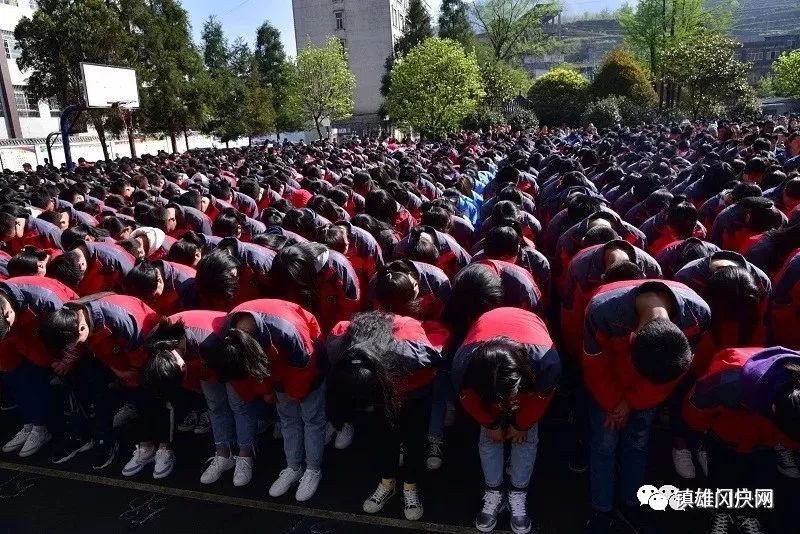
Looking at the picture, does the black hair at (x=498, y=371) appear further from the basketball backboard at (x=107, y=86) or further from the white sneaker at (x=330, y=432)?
the basketball backboard at (x=107, y=86)

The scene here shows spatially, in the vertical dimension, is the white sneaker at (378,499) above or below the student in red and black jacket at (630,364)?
below

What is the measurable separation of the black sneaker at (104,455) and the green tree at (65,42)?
16696 millimetres

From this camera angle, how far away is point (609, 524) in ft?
9.24

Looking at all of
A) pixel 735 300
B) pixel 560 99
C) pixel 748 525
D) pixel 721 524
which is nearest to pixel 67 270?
pixel 735 300

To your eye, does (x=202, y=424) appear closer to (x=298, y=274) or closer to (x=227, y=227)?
(x=298, y=274)

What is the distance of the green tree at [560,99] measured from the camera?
26.7 metres

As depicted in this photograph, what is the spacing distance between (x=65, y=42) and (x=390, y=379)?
18.5 m

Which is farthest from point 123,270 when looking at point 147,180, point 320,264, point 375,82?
point 375,82

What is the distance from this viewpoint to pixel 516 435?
270 centimetres

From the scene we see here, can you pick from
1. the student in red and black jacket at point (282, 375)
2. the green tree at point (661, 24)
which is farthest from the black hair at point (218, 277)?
the green tree at point (661, 24)

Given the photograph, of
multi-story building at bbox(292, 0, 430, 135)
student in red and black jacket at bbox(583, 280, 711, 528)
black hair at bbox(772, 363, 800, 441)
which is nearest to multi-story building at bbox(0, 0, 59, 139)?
multi-story building at bbox(292, 0, 430, 135)

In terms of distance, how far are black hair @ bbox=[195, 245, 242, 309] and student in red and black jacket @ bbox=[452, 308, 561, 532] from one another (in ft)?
5.33

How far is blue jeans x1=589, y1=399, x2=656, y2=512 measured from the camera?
2.63 m

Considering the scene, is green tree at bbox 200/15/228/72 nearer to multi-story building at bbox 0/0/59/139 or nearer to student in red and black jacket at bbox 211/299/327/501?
multi-story building at bbox 0/0/59/139
